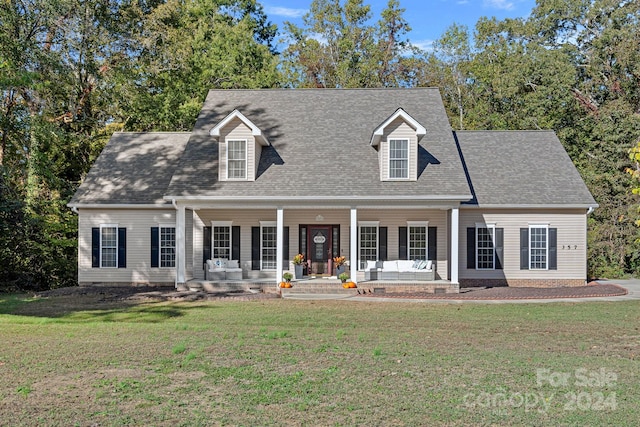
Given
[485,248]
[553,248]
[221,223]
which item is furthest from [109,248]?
[553,248]

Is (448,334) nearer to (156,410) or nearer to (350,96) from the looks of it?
(156,410)

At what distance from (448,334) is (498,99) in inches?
1268

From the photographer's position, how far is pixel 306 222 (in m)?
23.0

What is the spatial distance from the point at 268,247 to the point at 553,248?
1080cm

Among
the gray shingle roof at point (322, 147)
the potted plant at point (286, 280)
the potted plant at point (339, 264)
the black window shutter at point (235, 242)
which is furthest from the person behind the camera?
the black window shutter at point (235, 242)

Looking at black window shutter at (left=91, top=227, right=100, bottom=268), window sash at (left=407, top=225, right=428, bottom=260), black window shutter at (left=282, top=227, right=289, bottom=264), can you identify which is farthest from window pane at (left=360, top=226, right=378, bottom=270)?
black window shutter at (left=91, top=227, right=100, bottom=268)

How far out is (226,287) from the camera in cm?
2083

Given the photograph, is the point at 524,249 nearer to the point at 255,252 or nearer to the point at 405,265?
the point at 405,265

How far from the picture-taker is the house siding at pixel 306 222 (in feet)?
74.9

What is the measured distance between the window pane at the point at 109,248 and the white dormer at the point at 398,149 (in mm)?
10552

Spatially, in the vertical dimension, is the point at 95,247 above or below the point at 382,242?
below

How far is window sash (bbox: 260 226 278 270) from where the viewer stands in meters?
22.9

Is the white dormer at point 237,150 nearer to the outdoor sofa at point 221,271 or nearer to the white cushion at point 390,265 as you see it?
the outdoor sofa at point 221,271

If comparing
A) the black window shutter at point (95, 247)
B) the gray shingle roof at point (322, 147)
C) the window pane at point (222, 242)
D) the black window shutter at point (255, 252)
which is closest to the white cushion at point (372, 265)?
the gray shingle roof at point (322, 147)
